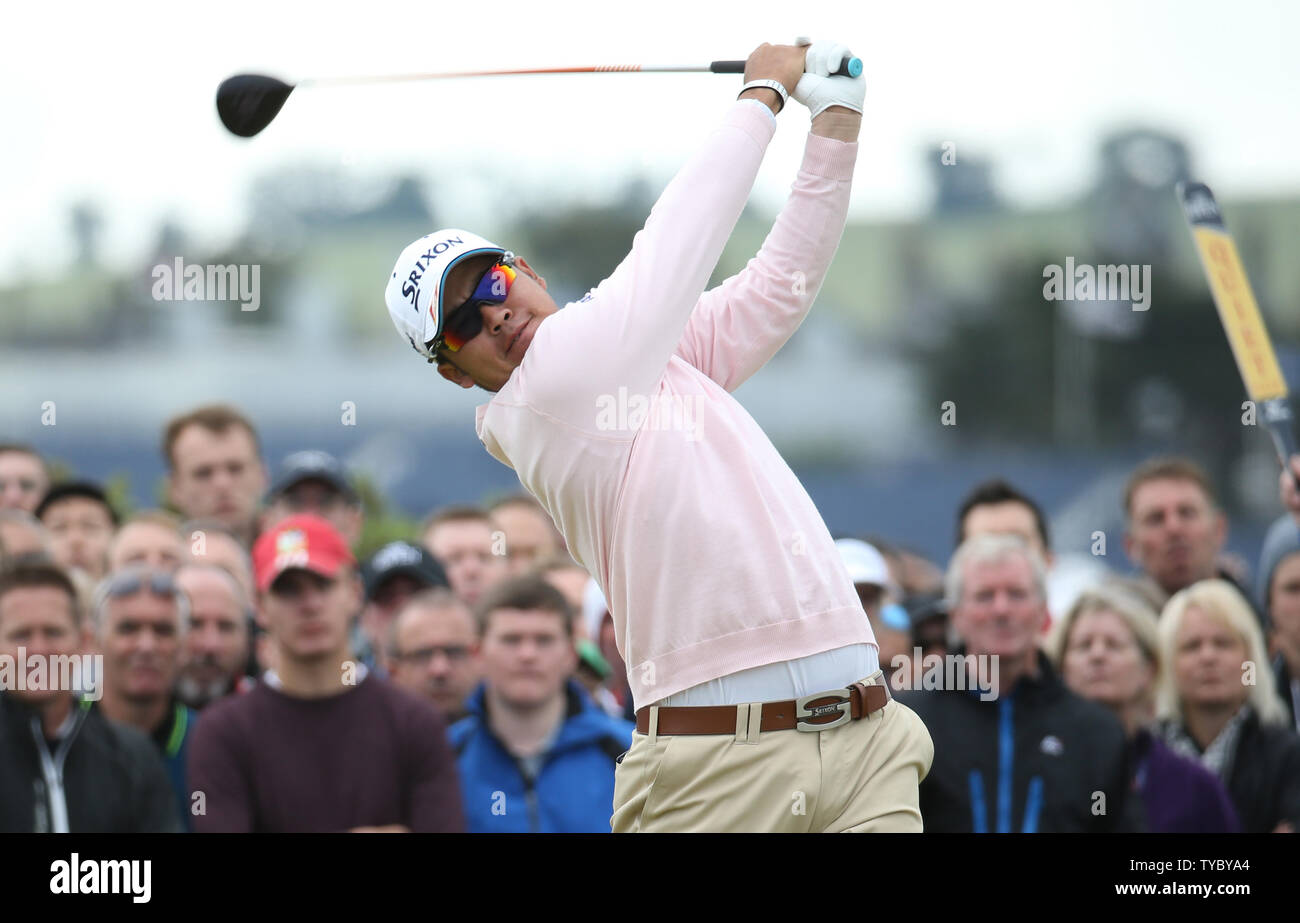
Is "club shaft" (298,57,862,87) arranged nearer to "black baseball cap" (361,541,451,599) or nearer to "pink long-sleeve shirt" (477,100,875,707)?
"pink long-sleeve shirt" (477,100,875,707)

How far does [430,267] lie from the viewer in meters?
3.82

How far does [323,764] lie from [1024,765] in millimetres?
2318

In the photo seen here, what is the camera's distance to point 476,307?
3848mm

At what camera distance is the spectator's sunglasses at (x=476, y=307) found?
3828mm

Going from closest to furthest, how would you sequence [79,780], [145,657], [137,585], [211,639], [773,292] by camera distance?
[773,292] < [79,780] < [145,657] < [137,585] < [211,639]

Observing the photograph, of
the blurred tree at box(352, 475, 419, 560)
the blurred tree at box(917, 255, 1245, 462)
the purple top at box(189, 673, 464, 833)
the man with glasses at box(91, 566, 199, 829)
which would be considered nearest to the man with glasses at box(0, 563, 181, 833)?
the purple top at box(189, 673, 464, 833)

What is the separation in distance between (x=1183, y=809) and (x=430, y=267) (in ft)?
11.5

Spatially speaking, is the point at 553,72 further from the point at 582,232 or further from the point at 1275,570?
the point at 582,232

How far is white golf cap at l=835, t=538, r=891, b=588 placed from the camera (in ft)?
22.1

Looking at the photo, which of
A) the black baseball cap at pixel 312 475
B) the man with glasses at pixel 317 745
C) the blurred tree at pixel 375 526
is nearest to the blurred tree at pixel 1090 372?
the blurred tree at pixel 375 526

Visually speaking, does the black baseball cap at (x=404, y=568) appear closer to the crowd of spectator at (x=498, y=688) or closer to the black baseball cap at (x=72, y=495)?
the crowd of spectator at (x=498, y=688)

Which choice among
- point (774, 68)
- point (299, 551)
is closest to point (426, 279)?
point (774, 68)

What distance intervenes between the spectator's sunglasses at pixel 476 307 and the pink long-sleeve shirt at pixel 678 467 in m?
0.15
